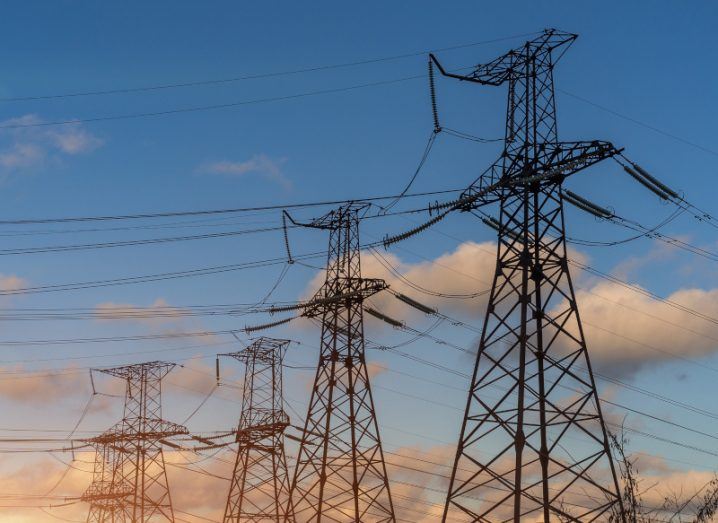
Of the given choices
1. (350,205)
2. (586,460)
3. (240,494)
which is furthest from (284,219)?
(240,494)

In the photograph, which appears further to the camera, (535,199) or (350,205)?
(350,205)

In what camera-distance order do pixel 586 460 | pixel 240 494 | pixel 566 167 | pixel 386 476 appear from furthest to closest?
pixel 240 494
pixel 386 476
pixel 566 167
pixel 586 460

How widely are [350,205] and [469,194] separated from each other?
1337 centimetres

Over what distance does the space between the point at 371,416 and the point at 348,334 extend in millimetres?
3791

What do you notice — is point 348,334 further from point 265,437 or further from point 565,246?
point 265,437

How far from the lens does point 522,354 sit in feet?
92.4

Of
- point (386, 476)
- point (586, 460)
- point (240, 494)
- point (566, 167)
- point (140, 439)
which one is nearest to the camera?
point (586, 460)

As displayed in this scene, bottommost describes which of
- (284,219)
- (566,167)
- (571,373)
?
(571,373)

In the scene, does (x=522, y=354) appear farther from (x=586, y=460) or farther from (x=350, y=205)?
(x=350, y=205)

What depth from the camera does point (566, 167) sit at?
98.0 feet

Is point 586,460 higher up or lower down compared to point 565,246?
lower down

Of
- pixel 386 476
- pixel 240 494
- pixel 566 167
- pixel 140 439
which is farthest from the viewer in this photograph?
pixel 140 439

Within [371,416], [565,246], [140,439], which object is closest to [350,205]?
[371,416]

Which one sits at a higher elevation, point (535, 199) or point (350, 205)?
point (350, 205)
